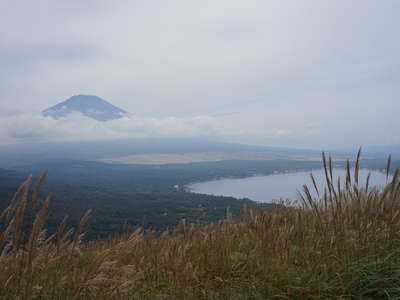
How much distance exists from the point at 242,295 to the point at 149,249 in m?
1.54

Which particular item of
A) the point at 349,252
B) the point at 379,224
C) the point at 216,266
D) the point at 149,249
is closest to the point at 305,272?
the point at 349,252

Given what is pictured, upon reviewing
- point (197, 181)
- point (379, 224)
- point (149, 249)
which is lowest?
point (197, 181)

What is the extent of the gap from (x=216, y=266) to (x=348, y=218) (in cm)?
139

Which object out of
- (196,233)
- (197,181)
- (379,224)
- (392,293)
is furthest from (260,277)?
(197,181)

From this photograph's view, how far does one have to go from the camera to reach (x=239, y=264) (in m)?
2.91

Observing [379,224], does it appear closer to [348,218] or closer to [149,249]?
[348,218]

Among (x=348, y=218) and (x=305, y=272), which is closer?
(x=305, y=272)

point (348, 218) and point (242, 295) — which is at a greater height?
point (348, 218)

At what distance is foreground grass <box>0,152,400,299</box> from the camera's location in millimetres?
2021

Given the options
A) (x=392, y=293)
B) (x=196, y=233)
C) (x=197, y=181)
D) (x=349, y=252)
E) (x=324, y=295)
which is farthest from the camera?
(x=197, y=181)

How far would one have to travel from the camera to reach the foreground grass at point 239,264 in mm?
2021

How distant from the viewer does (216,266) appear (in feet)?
9.71

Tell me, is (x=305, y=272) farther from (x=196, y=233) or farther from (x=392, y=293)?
(x=196, y=233)

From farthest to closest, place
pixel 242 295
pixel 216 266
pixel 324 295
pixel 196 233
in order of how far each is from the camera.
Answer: pixel 196 233, pixel 216 266, pixel 242 295, pixel 324 295
